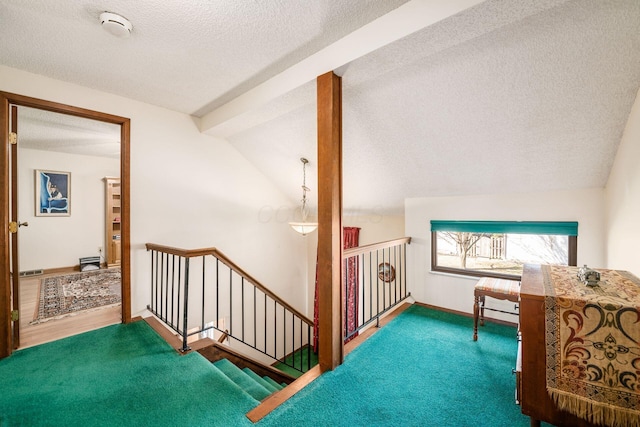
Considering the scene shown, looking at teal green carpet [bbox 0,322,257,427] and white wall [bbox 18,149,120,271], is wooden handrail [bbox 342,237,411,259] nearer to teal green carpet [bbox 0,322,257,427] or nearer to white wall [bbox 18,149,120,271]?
teal green carpet [bbox 0,322,257,427]

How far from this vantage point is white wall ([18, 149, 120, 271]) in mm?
5074

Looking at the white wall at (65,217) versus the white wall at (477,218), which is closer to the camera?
the white wall at (477,218)

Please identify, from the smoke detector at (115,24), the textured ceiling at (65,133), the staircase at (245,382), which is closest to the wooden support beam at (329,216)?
the staircase at (245,382)

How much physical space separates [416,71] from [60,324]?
4.32m

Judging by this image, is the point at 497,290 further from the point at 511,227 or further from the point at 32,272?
the point at 32,272

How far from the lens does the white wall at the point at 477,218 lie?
258 cm

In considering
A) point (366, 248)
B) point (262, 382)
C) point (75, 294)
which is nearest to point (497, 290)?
point (366, 248)

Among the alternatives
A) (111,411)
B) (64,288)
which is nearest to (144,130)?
(111,411)

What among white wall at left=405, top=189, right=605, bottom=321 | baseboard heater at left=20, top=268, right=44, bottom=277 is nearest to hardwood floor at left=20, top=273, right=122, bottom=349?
baseboard heater at left=20, top=268, right=44, bottom=277

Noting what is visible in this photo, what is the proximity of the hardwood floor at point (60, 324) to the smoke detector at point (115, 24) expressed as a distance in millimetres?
2747

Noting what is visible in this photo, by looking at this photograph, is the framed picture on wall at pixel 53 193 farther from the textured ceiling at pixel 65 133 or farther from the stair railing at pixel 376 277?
the stair railing at pixel 376 277

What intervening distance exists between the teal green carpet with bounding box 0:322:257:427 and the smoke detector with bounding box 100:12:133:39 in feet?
7.86

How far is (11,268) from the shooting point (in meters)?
2.44

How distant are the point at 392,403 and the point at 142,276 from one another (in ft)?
9.35
